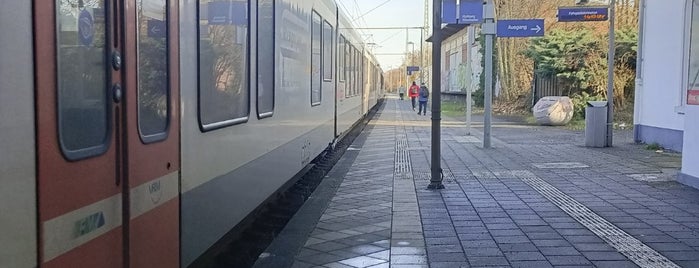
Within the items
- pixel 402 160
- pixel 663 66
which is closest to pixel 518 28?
pixel 663 66

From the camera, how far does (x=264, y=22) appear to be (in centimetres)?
609

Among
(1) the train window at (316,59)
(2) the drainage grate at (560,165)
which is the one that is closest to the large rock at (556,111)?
(2) the drainage grate at (560,165)

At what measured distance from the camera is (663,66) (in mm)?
14625

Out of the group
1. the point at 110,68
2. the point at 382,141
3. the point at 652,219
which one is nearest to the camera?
the point at 110,68

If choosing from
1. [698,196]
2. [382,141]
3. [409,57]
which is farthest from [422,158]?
[409,57]

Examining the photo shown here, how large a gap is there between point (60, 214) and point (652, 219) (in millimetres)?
6235

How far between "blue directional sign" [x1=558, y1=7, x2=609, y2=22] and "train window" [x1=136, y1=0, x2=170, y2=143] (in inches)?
489

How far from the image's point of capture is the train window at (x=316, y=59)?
9.72 metres

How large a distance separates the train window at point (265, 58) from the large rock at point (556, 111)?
18.6m

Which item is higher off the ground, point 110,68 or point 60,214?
point 110,68

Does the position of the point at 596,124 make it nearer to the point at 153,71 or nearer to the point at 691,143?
the point at 691,143

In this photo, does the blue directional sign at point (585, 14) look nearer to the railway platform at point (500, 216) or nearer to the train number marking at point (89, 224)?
the railway platform at point (500, 216)

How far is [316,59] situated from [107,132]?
7363 mm

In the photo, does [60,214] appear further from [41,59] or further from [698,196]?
[698,196]
